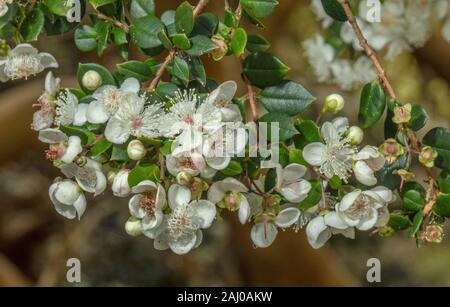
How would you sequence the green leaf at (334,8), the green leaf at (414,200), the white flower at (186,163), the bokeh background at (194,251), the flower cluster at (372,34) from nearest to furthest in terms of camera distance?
1. the white flower at (186,163)
2. the green leaf at (414,200)
3. the green leaf at (334,8)
4. the flower cluster at (372,34)
5. the bokeh background at (194,251)

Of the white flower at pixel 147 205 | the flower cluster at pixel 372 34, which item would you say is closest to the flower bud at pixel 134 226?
the white flower at pixel 147 205

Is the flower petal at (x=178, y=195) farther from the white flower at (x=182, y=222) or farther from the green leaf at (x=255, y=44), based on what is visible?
the green leaf at (x=255, y=44)

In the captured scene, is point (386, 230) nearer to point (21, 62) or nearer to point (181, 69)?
point (181, 69)

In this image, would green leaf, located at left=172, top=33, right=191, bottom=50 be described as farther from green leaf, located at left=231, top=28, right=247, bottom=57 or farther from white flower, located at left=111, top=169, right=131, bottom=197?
white flower, located at left=111, top=169, right=131, bottom=197

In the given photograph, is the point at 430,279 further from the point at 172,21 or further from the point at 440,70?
the point at 172,21

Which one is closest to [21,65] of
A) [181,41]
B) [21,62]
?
[21,62]
